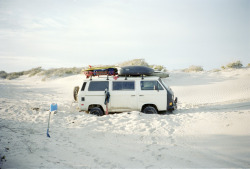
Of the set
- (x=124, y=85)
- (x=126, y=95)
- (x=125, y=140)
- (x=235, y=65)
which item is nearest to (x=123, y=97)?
(x=126, y=95)

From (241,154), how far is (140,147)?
7.82 feet

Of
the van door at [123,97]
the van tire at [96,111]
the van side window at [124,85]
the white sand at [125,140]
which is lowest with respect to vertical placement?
the white sand at [125,140]

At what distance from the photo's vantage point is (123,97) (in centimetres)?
737

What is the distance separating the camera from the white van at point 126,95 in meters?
7.23

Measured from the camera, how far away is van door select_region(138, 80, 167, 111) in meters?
7.20

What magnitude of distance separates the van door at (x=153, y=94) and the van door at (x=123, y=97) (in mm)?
339

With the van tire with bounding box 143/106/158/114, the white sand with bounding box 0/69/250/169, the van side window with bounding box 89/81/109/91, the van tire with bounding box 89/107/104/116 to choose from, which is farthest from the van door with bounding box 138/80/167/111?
the van tire with bounding box 89/107/104/116

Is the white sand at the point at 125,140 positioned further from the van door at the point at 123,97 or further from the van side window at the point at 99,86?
the van side window at the point at 99,86

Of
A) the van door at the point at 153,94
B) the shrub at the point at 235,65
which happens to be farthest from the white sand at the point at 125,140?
the shrub at the point at 235,65

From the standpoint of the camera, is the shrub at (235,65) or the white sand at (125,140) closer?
the white sand at (125,140)

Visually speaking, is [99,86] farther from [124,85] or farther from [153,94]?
[153,94]

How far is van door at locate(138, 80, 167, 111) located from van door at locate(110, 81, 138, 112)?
34cm

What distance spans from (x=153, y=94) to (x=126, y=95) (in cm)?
114

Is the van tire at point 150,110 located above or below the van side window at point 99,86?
below
